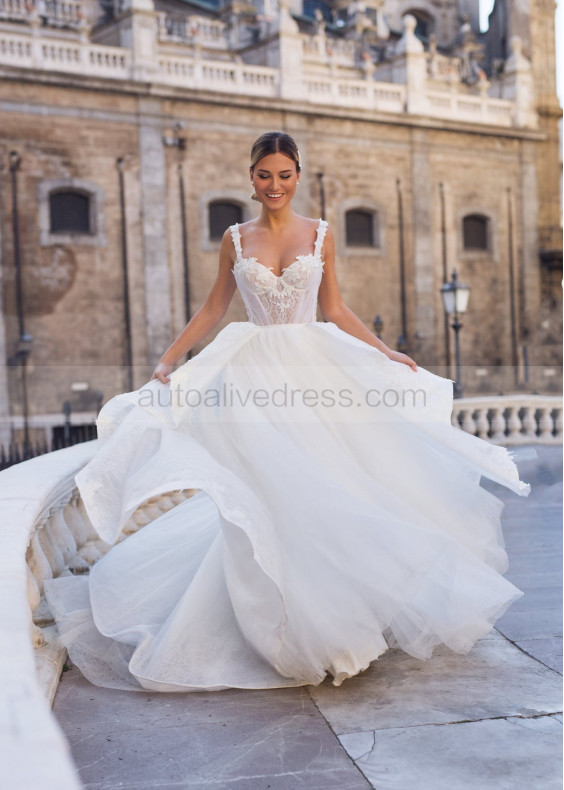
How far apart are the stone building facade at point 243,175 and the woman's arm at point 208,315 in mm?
15094

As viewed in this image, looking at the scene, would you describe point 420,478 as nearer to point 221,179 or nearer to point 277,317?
point 277,317

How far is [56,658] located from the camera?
10.4 feet

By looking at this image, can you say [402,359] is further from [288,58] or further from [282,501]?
[288,58]

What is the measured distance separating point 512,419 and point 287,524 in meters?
8.58

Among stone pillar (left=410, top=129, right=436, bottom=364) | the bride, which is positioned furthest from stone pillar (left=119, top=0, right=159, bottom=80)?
the bride

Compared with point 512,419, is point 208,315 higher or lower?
higher

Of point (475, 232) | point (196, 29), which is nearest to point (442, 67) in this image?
point (475, 232)

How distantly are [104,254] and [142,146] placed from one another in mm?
2388

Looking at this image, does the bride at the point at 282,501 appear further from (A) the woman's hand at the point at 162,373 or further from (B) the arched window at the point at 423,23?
(B) the arched window at the point at 423,23

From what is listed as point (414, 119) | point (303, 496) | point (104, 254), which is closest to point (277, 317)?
point (303, 496)

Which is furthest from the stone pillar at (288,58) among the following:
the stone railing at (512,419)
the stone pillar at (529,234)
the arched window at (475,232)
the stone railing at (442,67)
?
the stone railing at (512,419)

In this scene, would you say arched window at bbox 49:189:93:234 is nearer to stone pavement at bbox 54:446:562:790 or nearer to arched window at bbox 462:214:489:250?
arched window at bbox 462:214:489:250

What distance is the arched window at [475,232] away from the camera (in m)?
25.2

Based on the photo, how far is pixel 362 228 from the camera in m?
23.6
